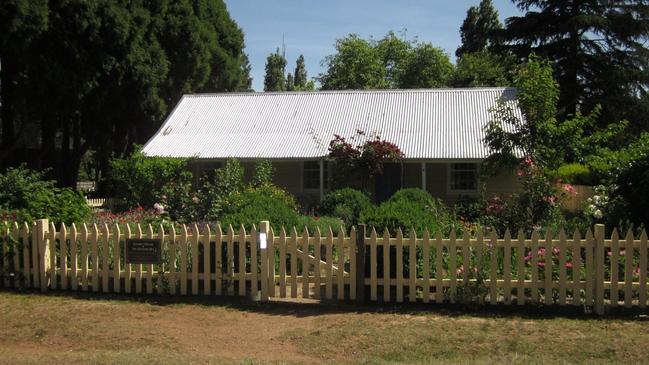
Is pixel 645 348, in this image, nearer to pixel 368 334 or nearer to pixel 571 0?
pixel 368 334

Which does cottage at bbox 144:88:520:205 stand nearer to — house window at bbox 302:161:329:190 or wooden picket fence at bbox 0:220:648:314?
house window at bbox 302:161:329:190

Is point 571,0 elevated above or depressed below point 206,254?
above

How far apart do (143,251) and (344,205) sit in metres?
6.76

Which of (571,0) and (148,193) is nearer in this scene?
(148,193)

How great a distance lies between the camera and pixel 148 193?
18344mm

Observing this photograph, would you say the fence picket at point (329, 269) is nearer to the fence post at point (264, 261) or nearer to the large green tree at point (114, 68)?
the fence post at point (264, 261)

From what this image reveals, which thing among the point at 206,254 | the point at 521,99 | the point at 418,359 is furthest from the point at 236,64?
the point at 418,359

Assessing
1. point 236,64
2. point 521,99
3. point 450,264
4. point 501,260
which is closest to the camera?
point 450,264

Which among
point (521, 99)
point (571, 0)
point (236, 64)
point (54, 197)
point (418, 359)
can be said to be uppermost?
point (571, 0)

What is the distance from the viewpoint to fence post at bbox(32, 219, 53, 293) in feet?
28.6

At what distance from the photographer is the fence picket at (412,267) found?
25.6 feet

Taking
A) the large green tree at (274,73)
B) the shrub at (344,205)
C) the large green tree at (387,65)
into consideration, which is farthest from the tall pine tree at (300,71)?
the shrub at (344,205)

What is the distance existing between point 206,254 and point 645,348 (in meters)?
5.23

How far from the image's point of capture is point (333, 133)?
843 inches
